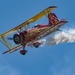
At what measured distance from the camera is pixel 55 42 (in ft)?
596

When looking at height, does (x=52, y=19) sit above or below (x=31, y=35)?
above

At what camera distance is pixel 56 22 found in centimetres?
18075

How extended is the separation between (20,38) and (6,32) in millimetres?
2989

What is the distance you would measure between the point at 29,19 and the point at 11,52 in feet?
13.9

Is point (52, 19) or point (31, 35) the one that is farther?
point (52, 19)

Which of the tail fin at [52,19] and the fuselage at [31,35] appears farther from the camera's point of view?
the tail fin at [52,19]

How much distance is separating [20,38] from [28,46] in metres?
1.63

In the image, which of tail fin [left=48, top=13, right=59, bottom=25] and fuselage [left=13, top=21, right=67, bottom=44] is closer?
fuselage [left=13, top=21, right=67, bottom=44]

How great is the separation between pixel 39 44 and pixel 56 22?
10.3 feet

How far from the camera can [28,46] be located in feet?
593

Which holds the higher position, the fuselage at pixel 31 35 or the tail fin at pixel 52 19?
the tail fin at pixel 52 19

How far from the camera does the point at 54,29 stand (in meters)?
180

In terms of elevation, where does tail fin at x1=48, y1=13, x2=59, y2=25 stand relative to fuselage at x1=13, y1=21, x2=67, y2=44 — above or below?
above

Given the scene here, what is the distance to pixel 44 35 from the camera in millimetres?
179625
